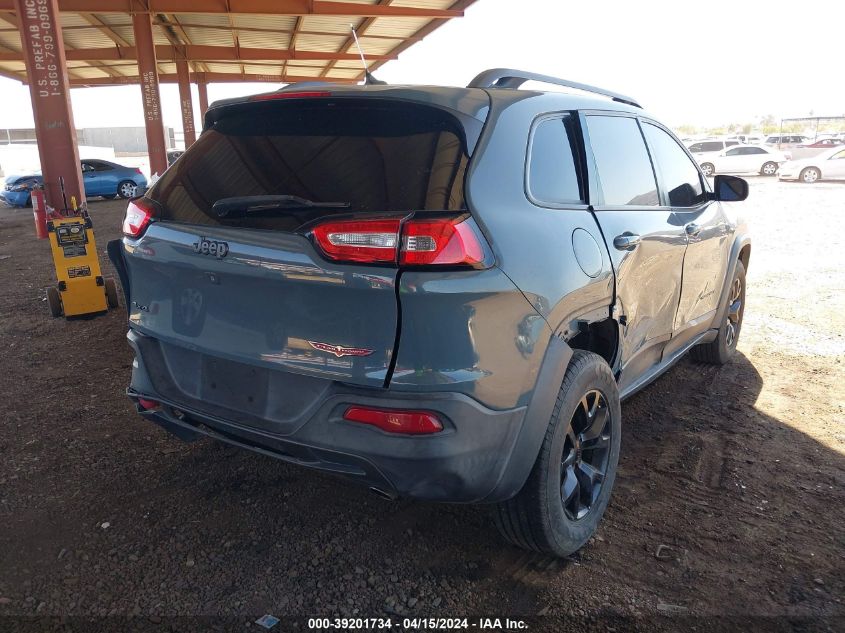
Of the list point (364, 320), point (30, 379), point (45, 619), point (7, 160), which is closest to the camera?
point (364, 320)

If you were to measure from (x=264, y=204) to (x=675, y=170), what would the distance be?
2.70 metres

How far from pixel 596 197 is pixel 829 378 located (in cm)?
294

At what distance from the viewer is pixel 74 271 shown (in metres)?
6.31

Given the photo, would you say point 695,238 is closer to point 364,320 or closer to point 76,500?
point 364,320

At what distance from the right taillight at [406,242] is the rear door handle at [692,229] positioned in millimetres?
2102

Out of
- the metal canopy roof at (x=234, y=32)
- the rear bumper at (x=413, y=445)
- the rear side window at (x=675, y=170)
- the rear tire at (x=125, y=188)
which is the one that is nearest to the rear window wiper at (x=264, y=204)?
the rear bumper at (x=413, y=445)

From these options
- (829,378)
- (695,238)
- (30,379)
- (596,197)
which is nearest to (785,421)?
(829,378)

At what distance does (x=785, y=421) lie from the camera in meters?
3.99

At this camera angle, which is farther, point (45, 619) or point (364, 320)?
point (45, 619)

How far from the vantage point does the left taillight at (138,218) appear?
265 cm

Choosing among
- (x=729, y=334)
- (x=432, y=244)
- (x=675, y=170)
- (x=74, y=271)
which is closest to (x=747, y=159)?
(x=729, y=334)

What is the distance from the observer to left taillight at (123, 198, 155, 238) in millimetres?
2646

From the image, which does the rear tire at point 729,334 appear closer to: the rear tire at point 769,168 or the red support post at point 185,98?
the red support post at point 185,98

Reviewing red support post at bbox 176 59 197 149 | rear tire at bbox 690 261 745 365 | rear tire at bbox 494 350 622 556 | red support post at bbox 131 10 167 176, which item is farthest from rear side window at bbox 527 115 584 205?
red support post at bbox 176 59 197 149
